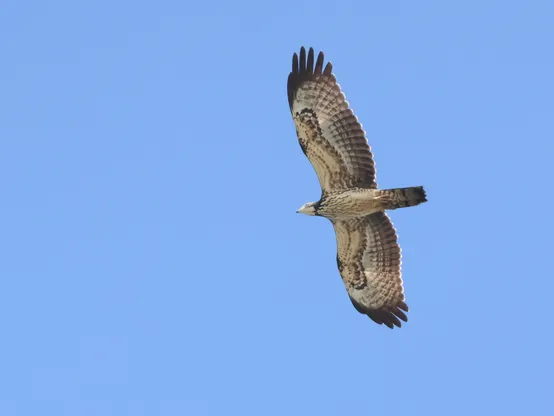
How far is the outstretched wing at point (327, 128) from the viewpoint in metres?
18.3

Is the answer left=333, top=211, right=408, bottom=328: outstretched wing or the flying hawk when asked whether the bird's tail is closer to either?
the flying hawk

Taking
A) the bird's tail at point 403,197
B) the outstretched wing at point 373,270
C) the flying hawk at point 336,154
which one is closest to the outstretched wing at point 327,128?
the flying hawk at point 336,154

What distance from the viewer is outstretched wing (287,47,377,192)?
60.1ft

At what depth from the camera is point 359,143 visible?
18.3m

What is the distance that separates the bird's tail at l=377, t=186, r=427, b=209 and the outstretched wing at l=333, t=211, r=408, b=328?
1177 millimetres

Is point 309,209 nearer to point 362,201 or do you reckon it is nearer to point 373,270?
point 362,201

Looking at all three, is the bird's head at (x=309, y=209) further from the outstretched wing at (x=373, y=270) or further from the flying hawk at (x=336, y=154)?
the outstretched wing at (x=373, y=270)

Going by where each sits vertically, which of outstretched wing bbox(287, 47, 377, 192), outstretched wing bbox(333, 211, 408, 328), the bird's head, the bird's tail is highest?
outstretched wing bbox(287, 47, 377, 192)

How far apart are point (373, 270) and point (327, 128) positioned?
3001 millimetres

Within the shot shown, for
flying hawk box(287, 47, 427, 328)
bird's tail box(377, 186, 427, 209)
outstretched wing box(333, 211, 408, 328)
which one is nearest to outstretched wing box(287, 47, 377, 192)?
flying hawk box(287, 47, 427, 328)

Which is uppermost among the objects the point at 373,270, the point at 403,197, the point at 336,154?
the point at 336,154

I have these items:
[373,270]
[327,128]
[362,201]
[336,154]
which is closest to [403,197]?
[362,201]

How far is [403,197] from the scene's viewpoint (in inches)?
706

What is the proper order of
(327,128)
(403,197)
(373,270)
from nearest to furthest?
(403,197)
(327,128)
(373,270)
